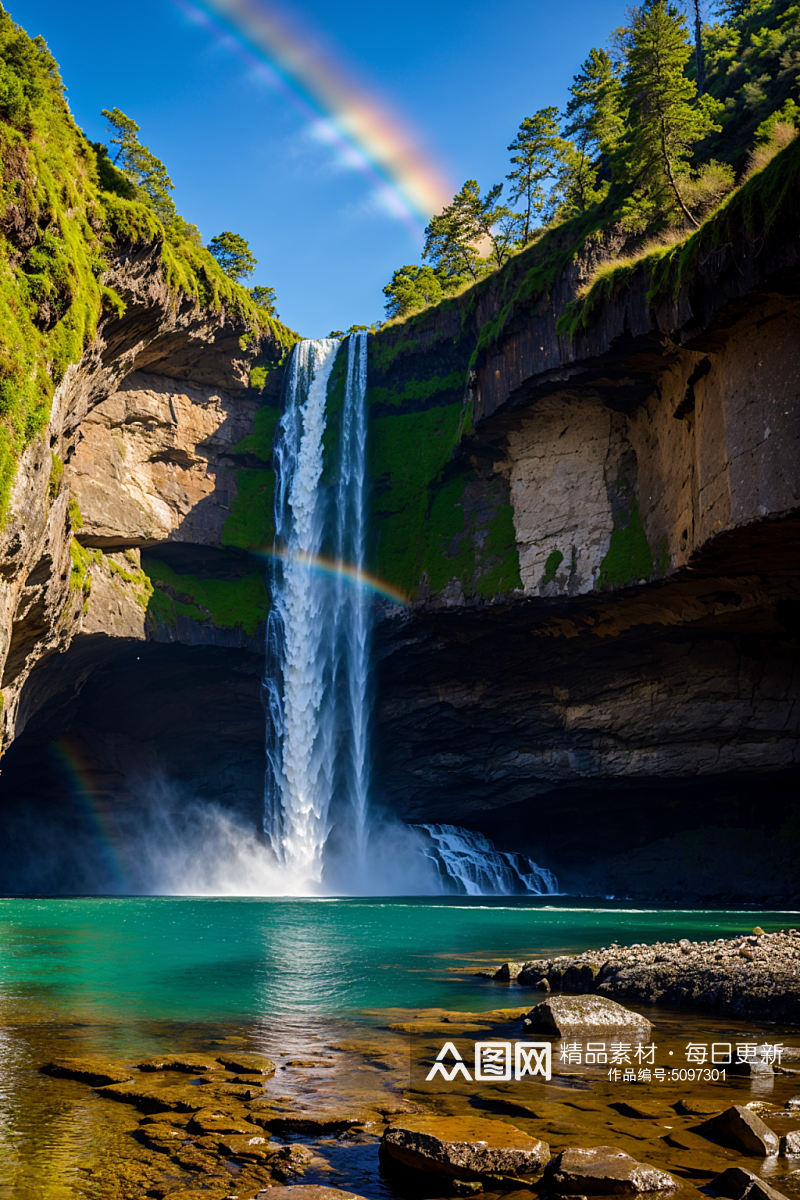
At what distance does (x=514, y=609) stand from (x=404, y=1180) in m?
26.7

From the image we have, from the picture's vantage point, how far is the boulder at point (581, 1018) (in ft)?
25.4

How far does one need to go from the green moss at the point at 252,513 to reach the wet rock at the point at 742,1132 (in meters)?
32.9

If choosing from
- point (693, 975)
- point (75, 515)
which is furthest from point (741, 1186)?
point (75, 515)

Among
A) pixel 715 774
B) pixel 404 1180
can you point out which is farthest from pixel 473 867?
pixel 404 1180

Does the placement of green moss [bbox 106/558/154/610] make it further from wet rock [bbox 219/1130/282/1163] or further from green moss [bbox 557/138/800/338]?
wet rock [bbox 219/1130/282/1163]

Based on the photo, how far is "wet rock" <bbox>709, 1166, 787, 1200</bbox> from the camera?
4086 mm

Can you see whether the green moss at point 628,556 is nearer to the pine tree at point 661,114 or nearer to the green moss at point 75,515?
the pine tree at point 661,114

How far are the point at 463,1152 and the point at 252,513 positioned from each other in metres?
34.3

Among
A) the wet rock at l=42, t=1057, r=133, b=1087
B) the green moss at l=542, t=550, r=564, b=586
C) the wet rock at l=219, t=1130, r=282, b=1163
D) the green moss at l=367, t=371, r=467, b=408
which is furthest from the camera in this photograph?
the green moss at l=367, t=371, r=467, b=408

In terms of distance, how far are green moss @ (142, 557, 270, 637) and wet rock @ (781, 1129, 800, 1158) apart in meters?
30.4

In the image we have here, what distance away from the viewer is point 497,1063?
22.7ft

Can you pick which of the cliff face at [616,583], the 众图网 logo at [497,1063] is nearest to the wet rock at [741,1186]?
the 众图网 logo at [497,1063]

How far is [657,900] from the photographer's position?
3425cm

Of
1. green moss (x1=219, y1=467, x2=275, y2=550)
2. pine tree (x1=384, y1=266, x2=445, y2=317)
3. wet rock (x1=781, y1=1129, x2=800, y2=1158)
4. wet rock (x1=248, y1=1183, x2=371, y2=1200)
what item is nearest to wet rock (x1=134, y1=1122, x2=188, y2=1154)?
wet rock (x1=248, y1=1183, x2=371, y2=1200)
